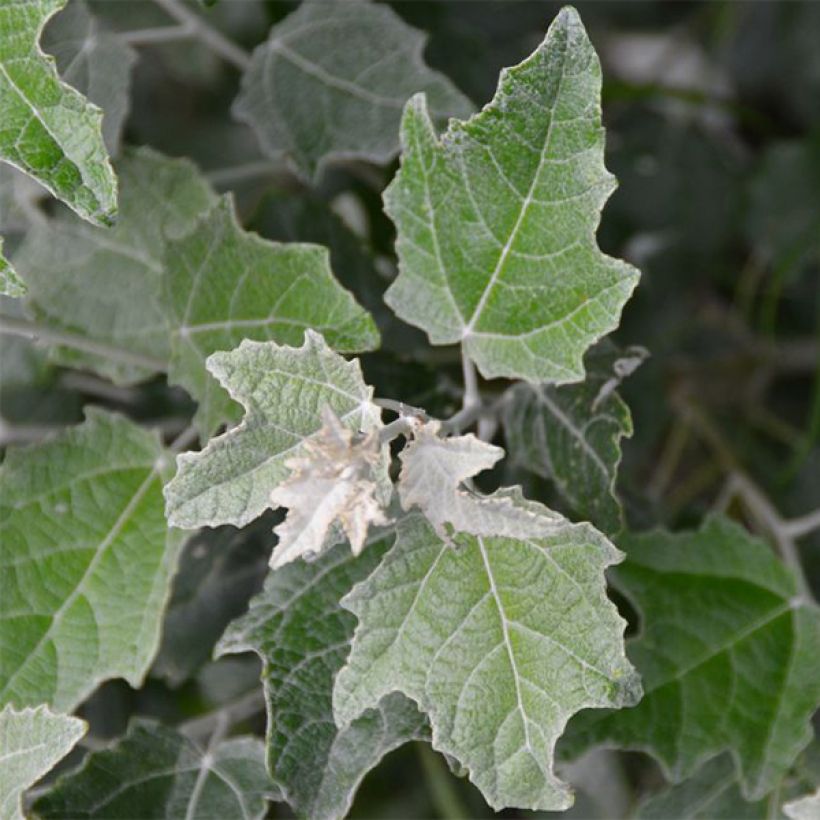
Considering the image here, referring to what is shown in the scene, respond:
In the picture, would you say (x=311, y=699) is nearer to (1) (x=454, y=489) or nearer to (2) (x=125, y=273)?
(1) (x=454, y=489)

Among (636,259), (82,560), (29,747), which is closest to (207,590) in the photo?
(82,560)

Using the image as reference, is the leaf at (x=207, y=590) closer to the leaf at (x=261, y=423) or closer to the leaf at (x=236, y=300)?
the leaf at (x=236, y=300)

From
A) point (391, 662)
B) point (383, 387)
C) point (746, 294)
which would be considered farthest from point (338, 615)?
point (746, 294)

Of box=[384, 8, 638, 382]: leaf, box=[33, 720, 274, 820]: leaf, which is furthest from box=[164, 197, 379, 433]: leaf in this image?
box=[33, 720, 274, 820]: leaf

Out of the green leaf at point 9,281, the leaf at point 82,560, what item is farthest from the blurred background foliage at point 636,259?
the green leaf at point 9,281

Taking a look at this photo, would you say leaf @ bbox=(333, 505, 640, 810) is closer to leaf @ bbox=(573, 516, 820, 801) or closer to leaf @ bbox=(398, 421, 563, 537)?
leaf @ bbox=(398, 421, 563, 537)

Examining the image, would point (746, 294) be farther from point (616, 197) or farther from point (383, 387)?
point (383, 387)
